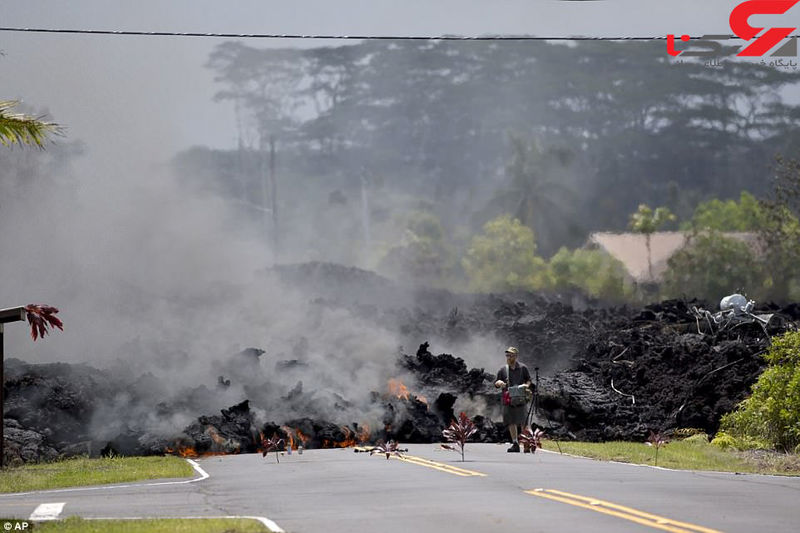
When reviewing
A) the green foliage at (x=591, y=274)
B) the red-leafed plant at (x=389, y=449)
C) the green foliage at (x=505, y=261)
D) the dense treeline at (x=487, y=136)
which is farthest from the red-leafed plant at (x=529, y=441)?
the dense treeline at (x=487, y=136)

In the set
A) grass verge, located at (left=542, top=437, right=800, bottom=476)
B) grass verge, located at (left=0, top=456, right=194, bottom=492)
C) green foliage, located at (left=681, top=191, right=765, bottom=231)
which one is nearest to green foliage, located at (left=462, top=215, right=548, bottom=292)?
green foliage, located at (left=681, top=191, right=765, bottom=231)

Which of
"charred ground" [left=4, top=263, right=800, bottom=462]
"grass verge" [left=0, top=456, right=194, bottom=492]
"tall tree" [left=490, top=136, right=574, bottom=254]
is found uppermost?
"tall tree" [left=490, top=136, right=574, bottom=254]

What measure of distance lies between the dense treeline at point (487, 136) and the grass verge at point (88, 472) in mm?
54547

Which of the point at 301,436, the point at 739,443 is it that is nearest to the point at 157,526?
the point at 301,436

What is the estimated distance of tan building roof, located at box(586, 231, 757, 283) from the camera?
3009 inches

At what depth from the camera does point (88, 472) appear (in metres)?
21.7

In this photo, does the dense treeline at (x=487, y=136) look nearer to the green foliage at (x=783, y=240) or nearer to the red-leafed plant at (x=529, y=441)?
the green foliage at (x=783, y=240)

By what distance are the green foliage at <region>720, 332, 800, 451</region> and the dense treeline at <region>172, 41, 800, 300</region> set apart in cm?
5546

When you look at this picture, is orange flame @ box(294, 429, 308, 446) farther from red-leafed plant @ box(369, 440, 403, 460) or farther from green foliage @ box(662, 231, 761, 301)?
green foliage @ box(662, 231, 761, 301)

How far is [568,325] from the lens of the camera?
160 ft

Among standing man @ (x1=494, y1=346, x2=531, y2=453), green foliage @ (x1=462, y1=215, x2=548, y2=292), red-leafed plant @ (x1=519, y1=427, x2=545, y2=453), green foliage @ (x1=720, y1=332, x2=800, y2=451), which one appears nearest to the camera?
red-leafed plant @ (x1=519, y1=427, x2=545, y2=453)

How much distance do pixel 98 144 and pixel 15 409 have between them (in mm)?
24012

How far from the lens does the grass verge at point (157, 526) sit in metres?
12.4

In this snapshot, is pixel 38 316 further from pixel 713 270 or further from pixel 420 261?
pixel 420 261
